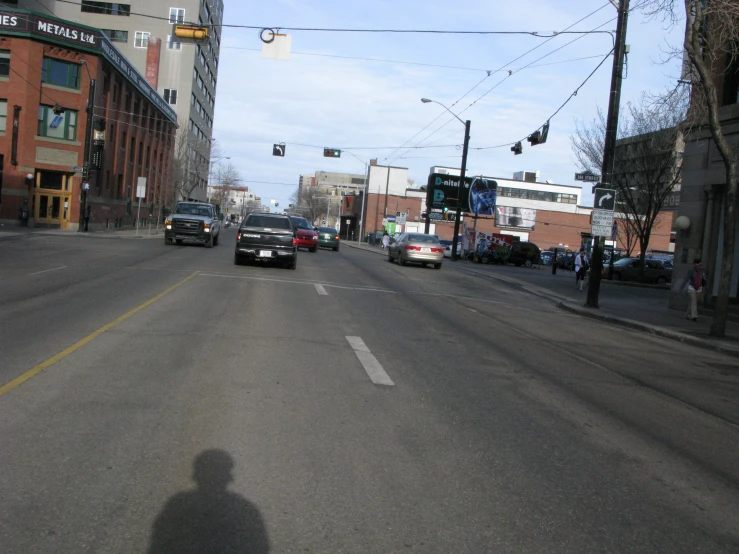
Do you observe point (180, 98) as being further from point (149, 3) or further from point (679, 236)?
point (679, 236)

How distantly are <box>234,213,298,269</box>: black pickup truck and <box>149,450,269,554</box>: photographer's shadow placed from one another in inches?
695

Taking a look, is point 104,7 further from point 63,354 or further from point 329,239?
point 63,354

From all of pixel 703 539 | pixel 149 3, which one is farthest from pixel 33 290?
pixel 149 3

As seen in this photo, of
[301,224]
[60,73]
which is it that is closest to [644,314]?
[301,224]

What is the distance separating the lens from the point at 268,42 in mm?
19203

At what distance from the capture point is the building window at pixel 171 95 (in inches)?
3017

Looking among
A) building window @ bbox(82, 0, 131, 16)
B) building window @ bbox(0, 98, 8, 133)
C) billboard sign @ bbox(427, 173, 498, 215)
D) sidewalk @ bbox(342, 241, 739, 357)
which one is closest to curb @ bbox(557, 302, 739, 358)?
sidewalk @ bbox(342, 241, 739, 357)

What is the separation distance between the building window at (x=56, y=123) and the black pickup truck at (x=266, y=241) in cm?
2641

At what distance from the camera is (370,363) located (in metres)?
8.86

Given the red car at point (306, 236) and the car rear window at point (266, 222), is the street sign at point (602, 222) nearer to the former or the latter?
the car rear window at point (266, 222)

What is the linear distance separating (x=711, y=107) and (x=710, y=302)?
8558 mm

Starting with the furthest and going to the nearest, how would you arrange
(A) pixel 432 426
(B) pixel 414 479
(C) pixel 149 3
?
1. (C) pixel 149 3
2. (A) pixel 432 426
3. (B) pixel 414 479

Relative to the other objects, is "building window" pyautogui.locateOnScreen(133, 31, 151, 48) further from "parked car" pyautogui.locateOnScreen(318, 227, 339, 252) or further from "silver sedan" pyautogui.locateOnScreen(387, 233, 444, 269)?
"silver sedan" pyautogui.locateOnScreen(387, 233, 444, 269)

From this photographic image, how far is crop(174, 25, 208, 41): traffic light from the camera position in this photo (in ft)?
58.9
